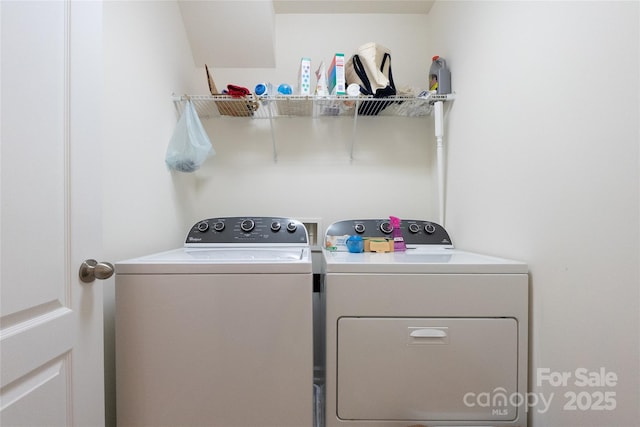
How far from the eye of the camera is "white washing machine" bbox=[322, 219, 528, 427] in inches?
38.7

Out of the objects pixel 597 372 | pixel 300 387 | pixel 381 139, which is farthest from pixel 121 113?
Answer: pixel 597 372

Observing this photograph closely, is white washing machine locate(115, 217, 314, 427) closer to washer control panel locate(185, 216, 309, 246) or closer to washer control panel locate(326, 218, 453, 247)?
washer control panel locate(185, 216, 309, 246)

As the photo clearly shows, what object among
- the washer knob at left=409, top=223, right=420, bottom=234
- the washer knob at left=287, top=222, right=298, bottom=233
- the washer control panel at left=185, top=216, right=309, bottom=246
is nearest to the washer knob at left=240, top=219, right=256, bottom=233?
the washer control panel at left=185, top=216, right=309, bottom=246

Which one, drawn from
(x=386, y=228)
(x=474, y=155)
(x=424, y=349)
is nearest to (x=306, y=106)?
(x=386, y=228)

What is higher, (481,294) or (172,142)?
(172,142)

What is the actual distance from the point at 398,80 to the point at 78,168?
6.17ft

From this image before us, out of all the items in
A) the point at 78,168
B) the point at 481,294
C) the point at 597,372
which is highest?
the point at 78,168

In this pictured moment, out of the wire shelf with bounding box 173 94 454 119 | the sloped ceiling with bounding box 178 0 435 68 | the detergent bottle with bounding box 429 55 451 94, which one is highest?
the sloped ceiling with bounding box 178 0 435 68

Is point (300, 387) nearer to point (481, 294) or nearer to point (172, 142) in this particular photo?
point (481, 294)

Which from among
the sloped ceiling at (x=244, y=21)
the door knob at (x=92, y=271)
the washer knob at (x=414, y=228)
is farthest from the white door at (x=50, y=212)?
the washer knob at (x=414, y=228)

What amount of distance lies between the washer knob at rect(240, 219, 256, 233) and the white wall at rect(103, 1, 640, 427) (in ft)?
1.11

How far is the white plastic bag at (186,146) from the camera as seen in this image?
157 cm

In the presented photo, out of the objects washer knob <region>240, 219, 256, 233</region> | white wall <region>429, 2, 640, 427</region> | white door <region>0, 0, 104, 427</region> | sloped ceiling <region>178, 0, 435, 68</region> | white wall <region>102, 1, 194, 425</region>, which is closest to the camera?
white door <region>0, 0, 104, 427</region>

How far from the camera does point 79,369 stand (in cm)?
79
